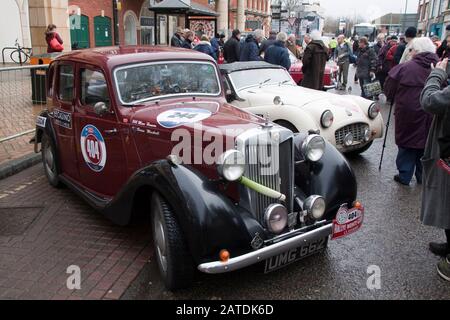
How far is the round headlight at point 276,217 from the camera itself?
3.11m

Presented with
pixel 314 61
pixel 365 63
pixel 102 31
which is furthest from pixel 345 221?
pixel 102 31

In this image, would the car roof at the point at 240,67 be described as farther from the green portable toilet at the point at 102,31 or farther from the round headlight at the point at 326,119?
the green portable toilet at the point at 102,31

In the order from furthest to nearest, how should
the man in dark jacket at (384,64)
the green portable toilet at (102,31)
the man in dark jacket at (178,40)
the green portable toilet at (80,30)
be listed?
1. the green portable toilet at (102,31)
2. the green portable toilet at (80,30)
3. the man in dark jacket at (384,64)
4. the man in dark jacket at (178,40)

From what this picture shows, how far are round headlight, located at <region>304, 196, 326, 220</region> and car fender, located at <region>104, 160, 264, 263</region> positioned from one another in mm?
474

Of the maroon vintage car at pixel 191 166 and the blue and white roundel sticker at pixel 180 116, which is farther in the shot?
the blue and white roundel sticker at pixel 180 116

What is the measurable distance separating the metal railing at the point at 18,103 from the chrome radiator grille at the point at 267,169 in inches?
195

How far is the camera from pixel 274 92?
7.21 meters

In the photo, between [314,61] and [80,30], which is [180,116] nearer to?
[314,61]

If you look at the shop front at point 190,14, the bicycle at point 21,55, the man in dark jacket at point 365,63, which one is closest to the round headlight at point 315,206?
the man in dark jacket at point 365,63

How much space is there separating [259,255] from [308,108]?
4027 millimetres

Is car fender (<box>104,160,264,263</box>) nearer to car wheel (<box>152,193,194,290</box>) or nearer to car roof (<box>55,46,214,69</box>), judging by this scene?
car wheel (<box>152,193,194,290</box>)
